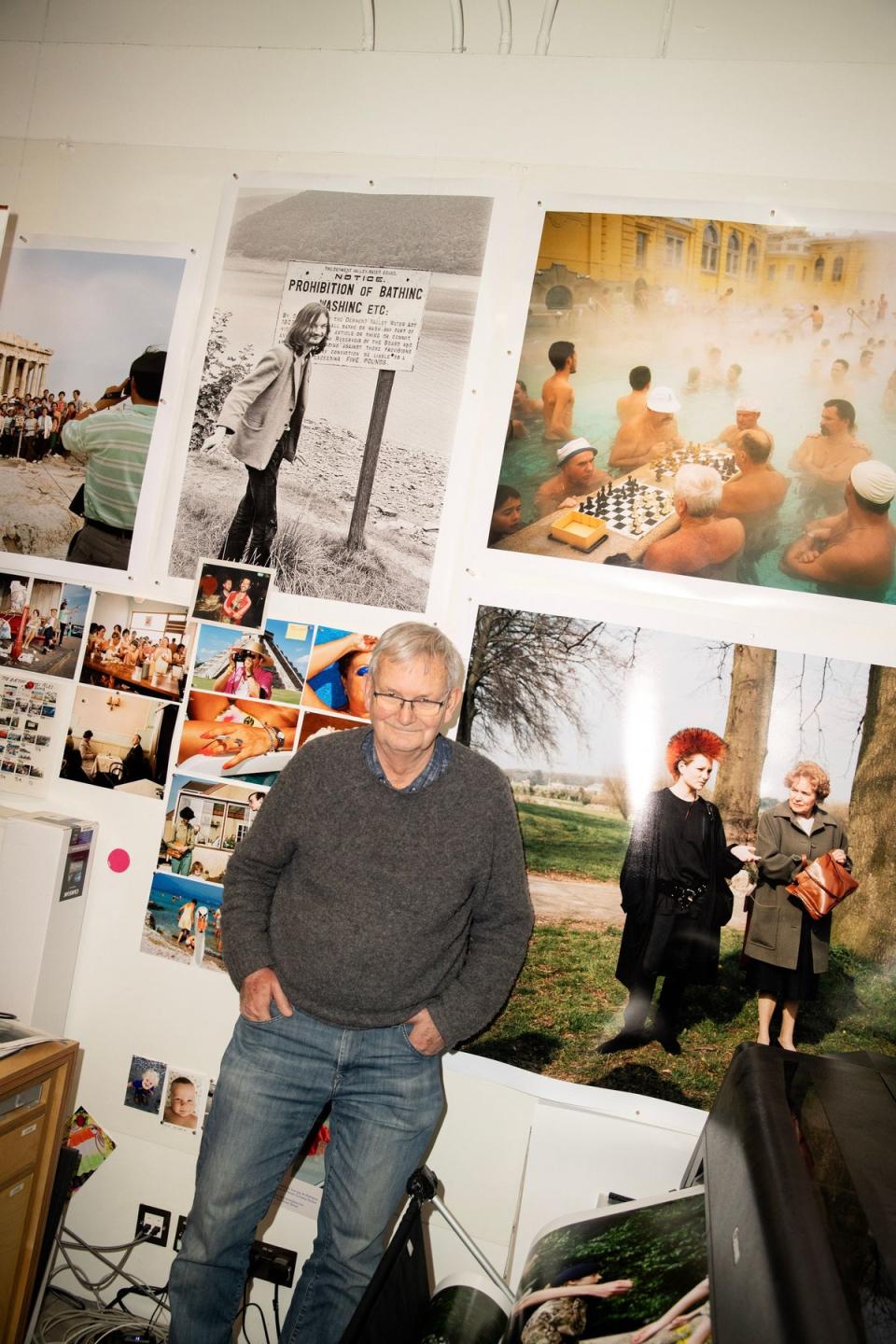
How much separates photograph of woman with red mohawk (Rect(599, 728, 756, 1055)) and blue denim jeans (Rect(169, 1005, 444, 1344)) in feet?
1.46

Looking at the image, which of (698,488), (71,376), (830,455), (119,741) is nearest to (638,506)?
(698,488)

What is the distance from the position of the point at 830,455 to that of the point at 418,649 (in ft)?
2.91

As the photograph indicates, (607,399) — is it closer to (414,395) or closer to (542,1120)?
(414,395)

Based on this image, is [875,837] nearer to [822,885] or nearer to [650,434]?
[822,885]

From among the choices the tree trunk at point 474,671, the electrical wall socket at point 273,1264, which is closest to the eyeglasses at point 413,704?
the tree trunk at point 474,671

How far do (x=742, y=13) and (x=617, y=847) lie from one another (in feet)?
5.59

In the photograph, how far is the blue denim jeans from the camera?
1638mm

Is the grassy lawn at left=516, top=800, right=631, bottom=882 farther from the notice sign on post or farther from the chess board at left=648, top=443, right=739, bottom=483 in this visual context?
the notice sign on post

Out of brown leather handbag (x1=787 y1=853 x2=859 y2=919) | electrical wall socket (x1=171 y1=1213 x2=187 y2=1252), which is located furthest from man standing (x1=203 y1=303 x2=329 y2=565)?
electrical wall socket (x1=171 y1=1213 x2=187 y2=1252)

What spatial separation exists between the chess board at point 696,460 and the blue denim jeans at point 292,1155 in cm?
120

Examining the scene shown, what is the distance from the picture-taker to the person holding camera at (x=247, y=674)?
6.78 ft

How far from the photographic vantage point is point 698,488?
1.85m

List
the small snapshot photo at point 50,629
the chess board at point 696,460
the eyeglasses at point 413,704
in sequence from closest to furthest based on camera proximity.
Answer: the eyeglasses at point 413,704, the chess board at point 696,460, the small snapshot photo at point 50,629

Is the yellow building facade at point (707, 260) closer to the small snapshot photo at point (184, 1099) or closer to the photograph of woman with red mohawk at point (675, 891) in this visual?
the photograph of woman with red mohawk at point (675, 891)
